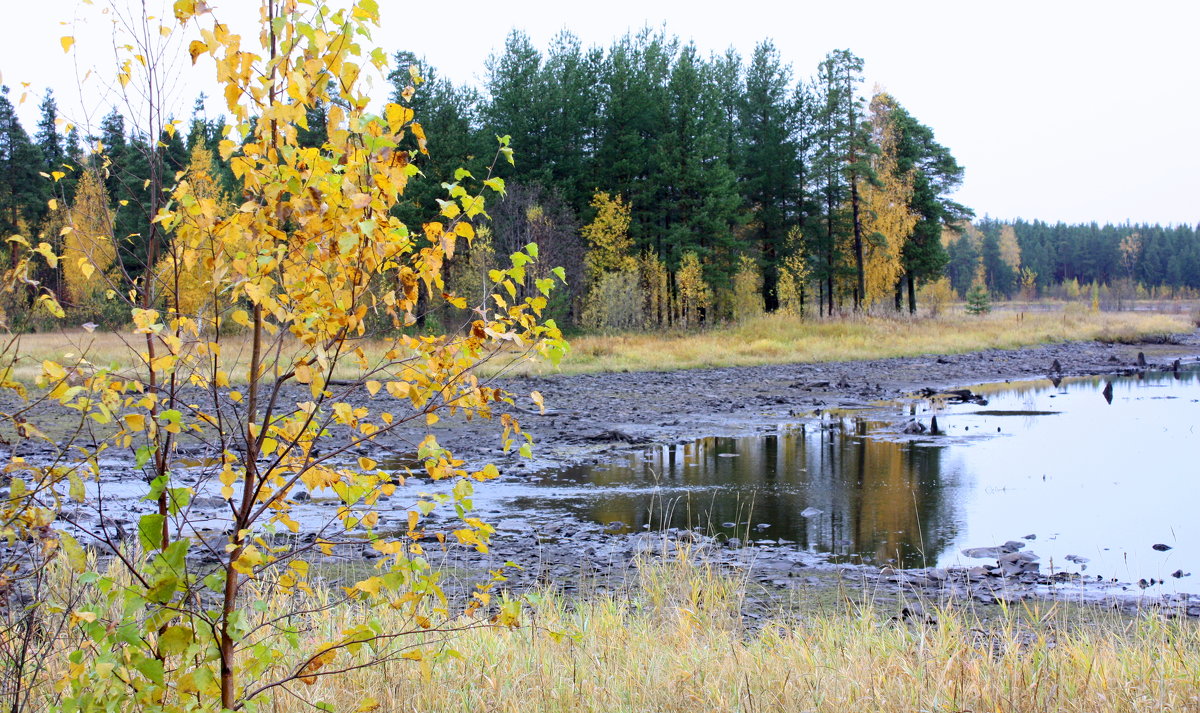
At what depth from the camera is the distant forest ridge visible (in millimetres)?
39344

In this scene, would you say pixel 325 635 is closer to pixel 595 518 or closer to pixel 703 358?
pixel 595 518

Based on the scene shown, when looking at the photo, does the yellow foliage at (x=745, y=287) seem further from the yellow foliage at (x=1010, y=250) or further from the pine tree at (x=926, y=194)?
the yellow foliage at (x=1010, y=250)

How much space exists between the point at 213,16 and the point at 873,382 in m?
25.6

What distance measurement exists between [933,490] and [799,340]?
23630 millimetres

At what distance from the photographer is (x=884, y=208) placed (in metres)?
45.2

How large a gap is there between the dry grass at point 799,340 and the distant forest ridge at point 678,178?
3894 millimetres

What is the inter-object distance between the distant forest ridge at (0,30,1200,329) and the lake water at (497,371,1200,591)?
20.9 m

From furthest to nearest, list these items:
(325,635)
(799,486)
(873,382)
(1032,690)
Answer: (873,382) < (799,486) < (325,635) < (1032,690)

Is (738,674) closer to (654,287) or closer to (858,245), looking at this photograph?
(654,287)

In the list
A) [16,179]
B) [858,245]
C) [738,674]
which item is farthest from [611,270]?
[738,674]

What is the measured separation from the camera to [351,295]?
8.55 ft

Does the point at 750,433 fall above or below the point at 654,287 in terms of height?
below

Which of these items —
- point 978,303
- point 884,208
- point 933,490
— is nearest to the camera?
point 933,490

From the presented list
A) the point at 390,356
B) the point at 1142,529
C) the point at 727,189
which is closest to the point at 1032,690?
the point at 390,356
